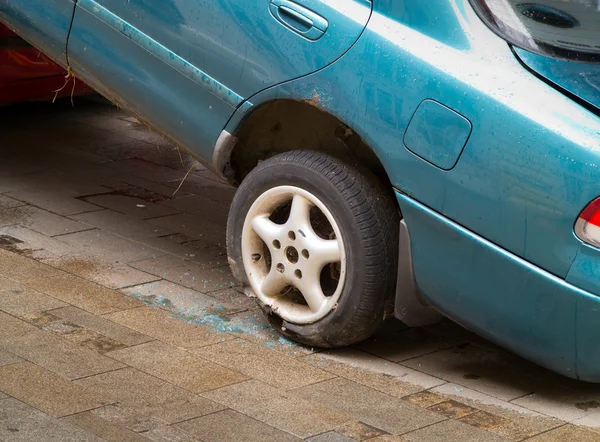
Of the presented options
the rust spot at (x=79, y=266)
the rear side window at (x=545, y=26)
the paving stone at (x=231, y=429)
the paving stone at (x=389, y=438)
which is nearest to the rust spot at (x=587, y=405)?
the paving stone at (x=389, y=438)

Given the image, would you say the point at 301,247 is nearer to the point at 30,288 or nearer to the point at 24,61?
the point at 30,288

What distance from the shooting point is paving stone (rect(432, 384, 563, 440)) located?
3777 mm

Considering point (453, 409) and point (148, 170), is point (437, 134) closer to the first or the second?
point (453, 409)

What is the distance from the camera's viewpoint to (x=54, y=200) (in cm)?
600

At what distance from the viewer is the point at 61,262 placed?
5125 mm

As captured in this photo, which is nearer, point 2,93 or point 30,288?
point 30,288

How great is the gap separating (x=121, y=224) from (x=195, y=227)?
1.25 ft

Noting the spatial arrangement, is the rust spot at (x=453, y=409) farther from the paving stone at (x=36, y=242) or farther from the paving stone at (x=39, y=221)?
the paving stone at (x=39, y=221)

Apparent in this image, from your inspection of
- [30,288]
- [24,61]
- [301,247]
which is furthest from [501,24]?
[24,61]

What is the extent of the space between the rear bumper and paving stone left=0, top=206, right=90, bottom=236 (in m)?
2.20

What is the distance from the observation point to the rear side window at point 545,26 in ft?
12.8

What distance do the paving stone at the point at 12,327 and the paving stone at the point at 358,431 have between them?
138 cm

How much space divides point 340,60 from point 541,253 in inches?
40.8

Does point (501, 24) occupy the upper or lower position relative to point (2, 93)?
upper
